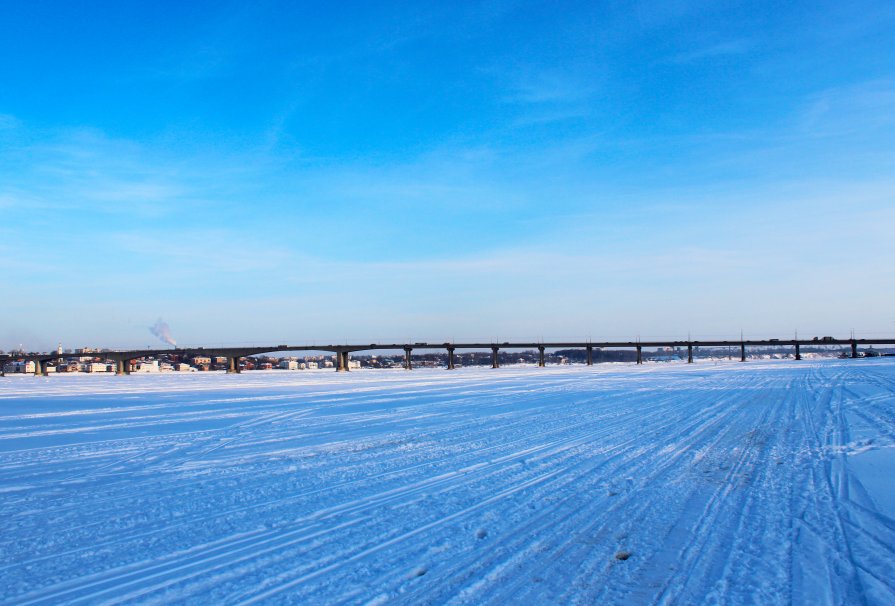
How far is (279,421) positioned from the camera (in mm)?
17078

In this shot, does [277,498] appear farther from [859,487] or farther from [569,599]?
[859,487]

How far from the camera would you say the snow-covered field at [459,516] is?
4.64 metres

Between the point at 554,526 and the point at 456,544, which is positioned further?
the point at 554,526

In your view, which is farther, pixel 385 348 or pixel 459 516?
pixel 385 348

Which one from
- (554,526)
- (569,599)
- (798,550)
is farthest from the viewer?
(554,526)

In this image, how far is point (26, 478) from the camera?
9.17m

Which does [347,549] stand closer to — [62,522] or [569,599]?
[569,599]

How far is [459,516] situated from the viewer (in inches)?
255

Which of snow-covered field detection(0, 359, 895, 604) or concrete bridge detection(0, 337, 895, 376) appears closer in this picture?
snow-covered field detection(0, 359, 895, 604)

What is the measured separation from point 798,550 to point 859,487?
3214mm

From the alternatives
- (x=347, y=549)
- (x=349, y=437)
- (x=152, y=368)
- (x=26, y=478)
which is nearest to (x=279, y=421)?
(x=349, y=437)

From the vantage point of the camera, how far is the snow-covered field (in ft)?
15.2

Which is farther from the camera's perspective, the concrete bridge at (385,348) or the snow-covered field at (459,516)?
the concrete bridge at (385,348)

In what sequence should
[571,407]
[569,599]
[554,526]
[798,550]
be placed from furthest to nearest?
[571,407] → [554,526] → [798,550] → [569,599]
